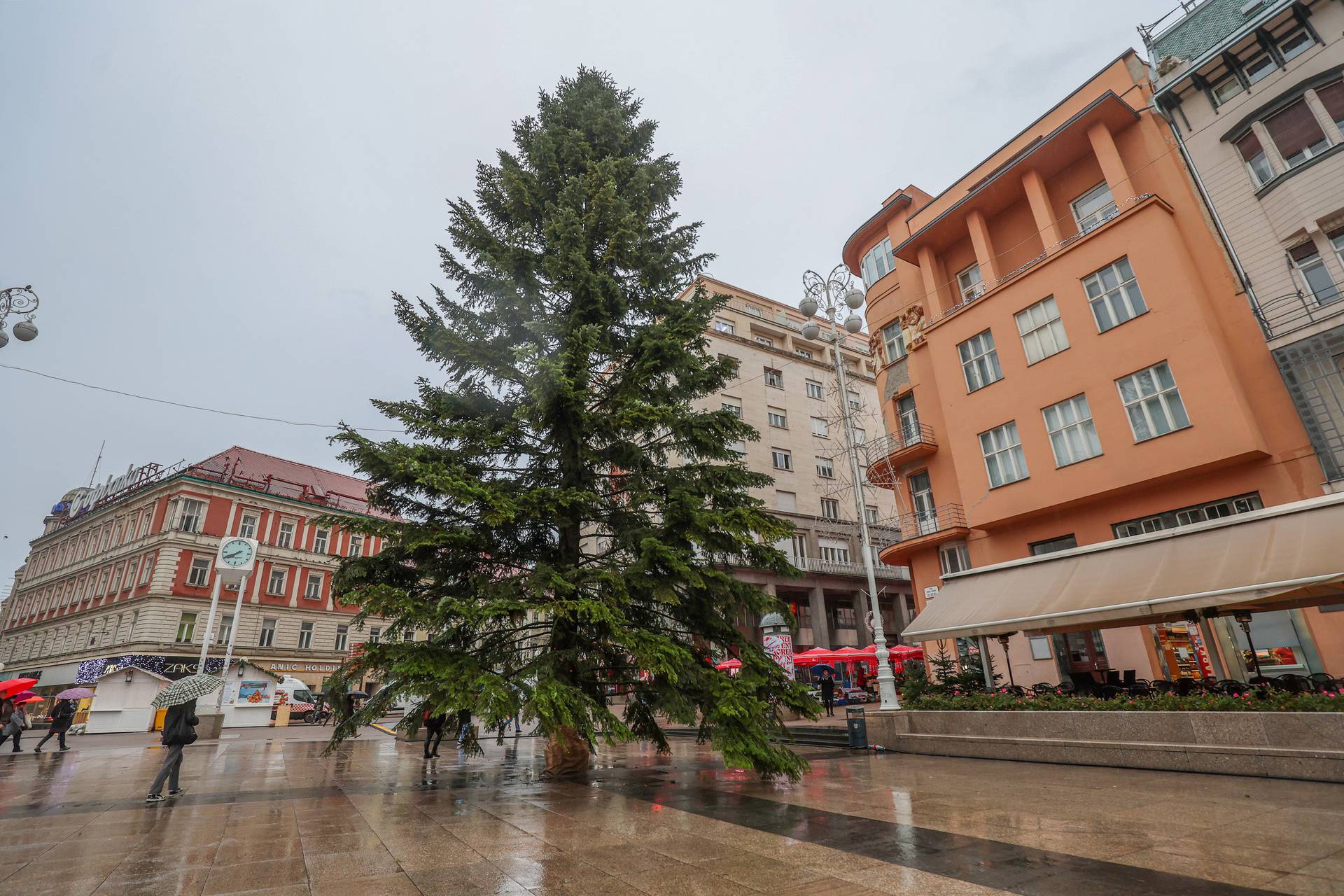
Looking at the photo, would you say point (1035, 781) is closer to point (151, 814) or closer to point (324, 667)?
point (151, 814)

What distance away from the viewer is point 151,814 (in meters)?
7.99

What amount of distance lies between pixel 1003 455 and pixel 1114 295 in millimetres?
5268

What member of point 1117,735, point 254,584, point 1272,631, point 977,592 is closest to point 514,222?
point 977,592

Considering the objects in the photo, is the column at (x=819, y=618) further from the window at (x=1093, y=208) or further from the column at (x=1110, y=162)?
the column at (x=1110, y=162)

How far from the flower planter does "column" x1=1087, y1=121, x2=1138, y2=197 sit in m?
14.7

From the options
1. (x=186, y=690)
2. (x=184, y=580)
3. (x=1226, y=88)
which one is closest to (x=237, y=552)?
(x=186, y=690)

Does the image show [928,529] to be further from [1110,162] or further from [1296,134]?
[1296,134]

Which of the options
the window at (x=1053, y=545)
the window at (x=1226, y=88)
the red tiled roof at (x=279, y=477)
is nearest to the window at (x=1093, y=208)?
the window at (x=1226, y=88)

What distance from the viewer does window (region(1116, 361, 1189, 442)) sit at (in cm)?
1570

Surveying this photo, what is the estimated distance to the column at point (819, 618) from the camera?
126 feet

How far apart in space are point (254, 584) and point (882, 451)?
41.5 meters

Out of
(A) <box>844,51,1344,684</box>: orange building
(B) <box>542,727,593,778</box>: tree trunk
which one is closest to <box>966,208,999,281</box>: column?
(A) <box>844,51,1344,684</box>: orange building

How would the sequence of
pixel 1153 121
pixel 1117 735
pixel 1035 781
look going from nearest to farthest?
1. pixel 1035 781
2. pixel 1117 735
3. pixel 1153 121

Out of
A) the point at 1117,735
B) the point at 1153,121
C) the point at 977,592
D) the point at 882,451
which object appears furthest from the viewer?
the point at 882,451
